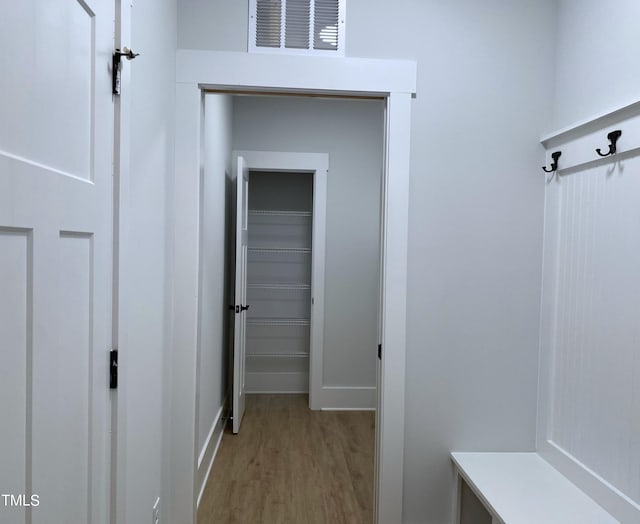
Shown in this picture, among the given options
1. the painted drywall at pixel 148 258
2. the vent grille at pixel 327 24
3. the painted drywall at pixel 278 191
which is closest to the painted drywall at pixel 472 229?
the vent grille at pixel 327 24

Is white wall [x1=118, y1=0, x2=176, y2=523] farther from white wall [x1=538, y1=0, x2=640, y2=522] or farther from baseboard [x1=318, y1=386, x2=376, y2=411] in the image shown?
baseboard [x1=318, y1=386, x2=376, y2=411]

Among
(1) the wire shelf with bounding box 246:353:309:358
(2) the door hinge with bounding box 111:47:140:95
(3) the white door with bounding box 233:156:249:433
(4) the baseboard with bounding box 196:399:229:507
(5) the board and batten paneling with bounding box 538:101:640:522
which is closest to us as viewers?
(2) the door hinge with bounding box 111:47:140:95

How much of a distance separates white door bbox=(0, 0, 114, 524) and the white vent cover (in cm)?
87

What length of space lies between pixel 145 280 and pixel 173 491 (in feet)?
3.20

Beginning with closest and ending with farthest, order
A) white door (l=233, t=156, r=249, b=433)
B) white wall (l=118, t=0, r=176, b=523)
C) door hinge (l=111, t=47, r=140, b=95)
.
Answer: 1. door hinge (l=111, t=47, r=140, b=95)
2. white wall (l=118, t=0, r=176, b=523)
3. white door (l=233, t=156, r=249, b=433)

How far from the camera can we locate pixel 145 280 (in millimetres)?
1572

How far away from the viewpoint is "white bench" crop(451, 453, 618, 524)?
1609mm

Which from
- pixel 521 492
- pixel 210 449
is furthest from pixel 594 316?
pixel 210 449

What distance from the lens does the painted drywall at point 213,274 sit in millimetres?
2678

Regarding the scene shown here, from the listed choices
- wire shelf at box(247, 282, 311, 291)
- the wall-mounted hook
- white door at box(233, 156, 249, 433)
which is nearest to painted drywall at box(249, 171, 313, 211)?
wire shelf at box(247, 282, 311, 291)

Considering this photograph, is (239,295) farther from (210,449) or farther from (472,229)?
(472,229)

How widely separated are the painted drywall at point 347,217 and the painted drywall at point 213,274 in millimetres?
727

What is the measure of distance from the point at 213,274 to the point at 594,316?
218 cm

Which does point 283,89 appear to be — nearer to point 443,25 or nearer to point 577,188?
point 443,25
